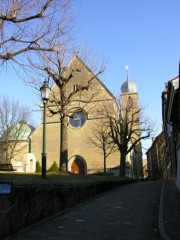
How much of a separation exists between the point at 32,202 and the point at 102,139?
126ft

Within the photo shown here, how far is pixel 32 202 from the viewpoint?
9.15m

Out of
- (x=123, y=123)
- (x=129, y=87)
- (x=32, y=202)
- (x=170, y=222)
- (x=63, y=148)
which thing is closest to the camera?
(x=170, y=222)

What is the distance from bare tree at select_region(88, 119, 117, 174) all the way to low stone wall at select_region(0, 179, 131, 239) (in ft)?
103

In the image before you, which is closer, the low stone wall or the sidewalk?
the sidewalk

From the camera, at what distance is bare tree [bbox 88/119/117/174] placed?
4538 cm

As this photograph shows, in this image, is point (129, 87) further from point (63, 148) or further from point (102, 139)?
point (63, 148)

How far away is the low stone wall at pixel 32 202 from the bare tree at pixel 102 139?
31.5m

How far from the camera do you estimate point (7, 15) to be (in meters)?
12.9

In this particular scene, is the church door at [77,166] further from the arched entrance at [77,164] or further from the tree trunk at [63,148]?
the tree trunk at [63,148]

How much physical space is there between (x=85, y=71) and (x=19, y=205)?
20099 mm

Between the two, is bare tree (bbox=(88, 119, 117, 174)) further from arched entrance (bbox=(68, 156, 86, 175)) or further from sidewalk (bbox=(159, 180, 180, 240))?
sidewalk (bbox=(159, 180, 180, 240))

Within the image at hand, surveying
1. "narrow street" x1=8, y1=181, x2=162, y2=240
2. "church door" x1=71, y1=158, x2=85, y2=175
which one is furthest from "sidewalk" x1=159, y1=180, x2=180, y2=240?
"church door" x1=71, y1=158, x2=85, y2=175

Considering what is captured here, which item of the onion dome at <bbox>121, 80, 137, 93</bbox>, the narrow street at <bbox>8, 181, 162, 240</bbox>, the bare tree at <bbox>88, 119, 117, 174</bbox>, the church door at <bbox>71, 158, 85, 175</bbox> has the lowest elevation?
the narrow street at <bbox>8, 181, 162, 240</bbox>

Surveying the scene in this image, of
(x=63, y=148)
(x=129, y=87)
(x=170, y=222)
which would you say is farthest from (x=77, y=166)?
(x=170, y=222)
